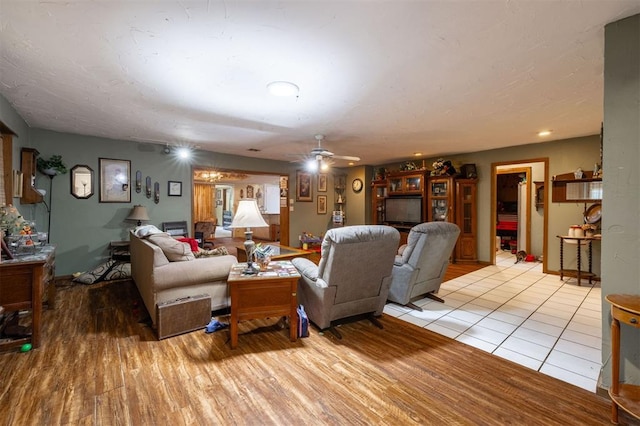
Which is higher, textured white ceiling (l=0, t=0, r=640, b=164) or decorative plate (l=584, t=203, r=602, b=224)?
textured white ceiling (l=0, t=0, r=640, b=164)

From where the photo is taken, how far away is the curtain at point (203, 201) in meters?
10.7

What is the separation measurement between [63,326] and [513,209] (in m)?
9.50

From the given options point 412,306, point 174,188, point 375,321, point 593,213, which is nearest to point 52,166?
point 174,188

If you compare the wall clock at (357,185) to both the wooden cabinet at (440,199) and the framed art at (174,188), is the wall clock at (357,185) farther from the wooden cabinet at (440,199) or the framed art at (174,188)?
the framed art at (174,188)

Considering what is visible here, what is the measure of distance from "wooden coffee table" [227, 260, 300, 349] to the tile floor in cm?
132

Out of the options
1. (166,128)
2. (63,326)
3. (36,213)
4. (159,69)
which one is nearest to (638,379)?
(159,69)

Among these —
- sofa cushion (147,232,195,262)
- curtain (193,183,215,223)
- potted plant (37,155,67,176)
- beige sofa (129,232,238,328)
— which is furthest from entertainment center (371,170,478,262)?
curtain (193,183,215,223)

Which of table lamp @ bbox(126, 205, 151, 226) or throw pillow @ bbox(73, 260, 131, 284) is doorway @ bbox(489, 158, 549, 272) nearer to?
table lamp @ bbox(126, 205, 151, 226)

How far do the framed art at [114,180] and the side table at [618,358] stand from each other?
607 cm

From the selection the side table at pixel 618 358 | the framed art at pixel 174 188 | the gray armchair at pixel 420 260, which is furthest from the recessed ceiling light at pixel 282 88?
the framed art at pixel 174 188

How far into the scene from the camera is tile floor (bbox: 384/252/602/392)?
88.0 inches

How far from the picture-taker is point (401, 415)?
163 centimetres

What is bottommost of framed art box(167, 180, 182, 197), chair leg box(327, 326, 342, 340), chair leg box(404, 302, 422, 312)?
chair leg box(327, 326, 342, 340)

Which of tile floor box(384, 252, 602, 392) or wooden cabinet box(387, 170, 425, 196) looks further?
wooden cabinet box(387, 170, 425, 196)
